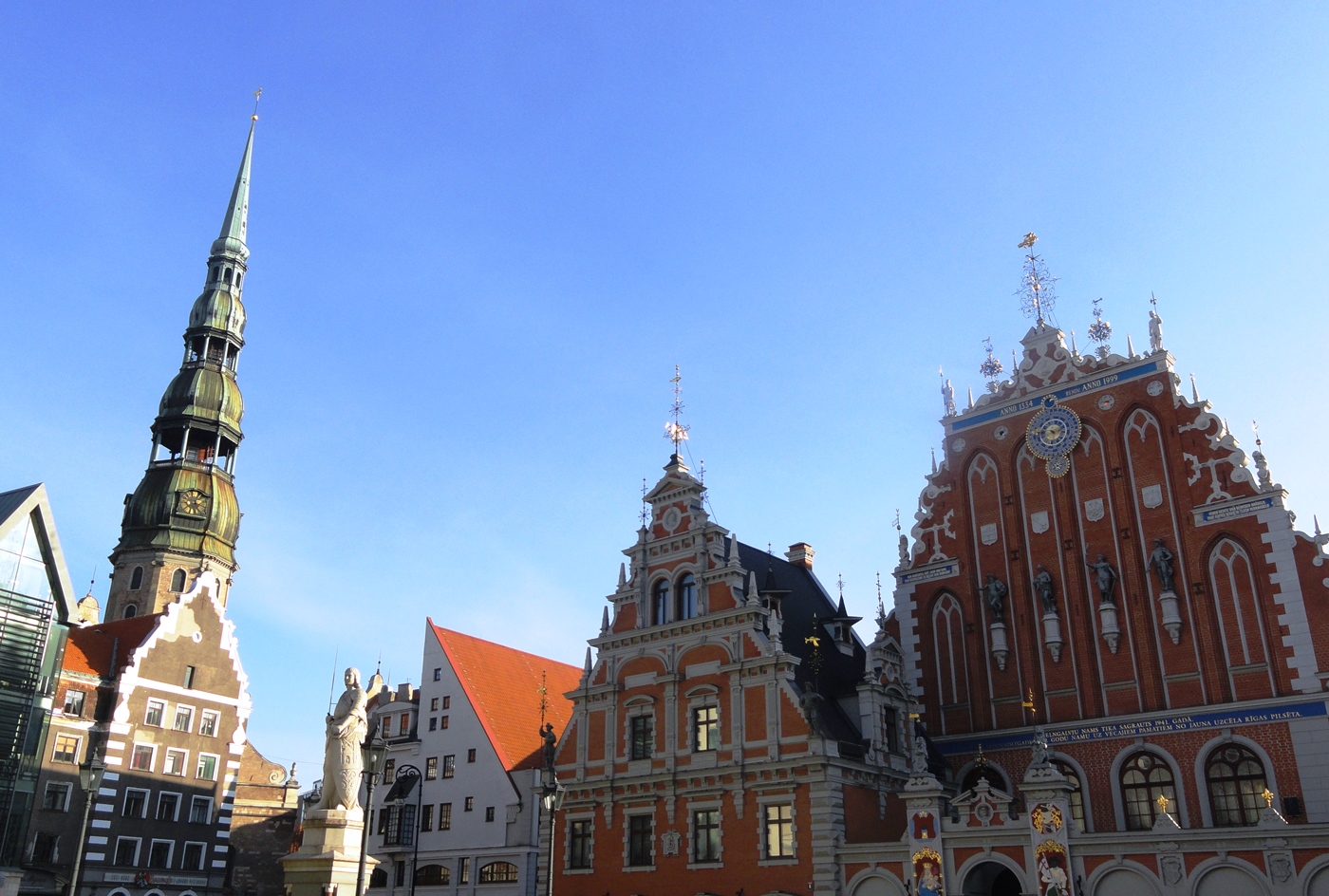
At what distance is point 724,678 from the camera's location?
112ft

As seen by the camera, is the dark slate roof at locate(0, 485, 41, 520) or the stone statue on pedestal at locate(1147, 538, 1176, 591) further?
the dark slate roof at locate(0, 485, 41, 520)

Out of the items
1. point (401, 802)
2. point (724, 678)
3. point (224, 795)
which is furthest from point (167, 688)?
point (724, 678)

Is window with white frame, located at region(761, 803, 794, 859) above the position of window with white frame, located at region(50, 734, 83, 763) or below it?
below

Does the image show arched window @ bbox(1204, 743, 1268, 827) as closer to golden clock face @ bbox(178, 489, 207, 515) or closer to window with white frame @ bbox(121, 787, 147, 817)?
window with white frame @ bbox(121, 787, 147, 817)

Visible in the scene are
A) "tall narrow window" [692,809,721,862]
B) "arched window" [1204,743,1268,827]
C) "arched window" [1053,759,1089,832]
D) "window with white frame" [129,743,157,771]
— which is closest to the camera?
"arched window" [1204,743,1268,827]

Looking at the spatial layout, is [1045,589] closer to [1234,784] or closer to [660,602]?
[1234,784]

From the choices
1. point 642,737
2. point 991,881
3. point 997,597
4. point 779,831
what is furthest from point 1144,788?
point 642,737

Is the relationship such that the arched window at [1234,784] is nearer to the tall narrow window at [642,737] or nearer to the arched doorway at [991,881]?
the arched doorway at [991,881]

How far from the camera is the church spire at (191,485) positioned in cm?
6041

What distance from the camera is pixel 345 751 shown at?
61.2 ft

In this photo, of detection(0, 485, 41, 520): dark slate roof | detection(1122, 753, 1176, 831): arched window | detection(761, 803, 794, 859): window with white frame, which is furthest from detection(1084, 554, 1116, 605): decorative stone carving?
detection(0, 485, 41, 520): dark slate roof

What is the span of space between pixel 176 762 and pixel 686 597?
25428 mm

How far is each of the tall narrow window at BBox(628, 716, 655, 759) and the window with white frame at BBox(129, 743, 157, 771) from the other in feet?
74.4

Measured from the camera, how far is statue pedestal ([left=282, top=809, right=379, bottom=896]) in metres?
17.2
